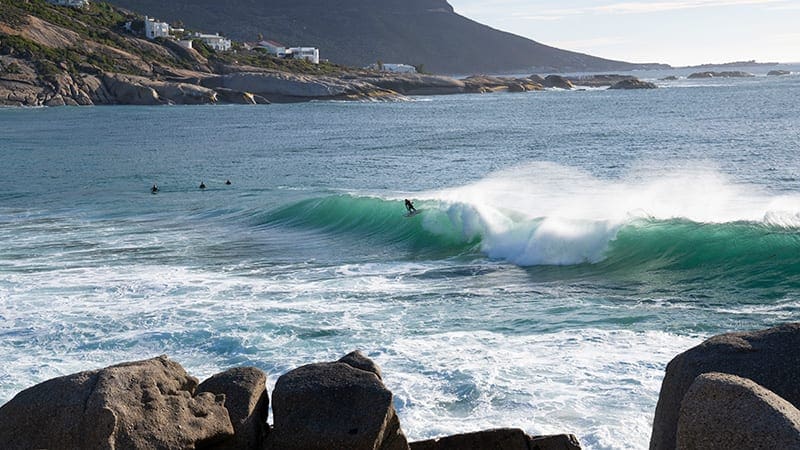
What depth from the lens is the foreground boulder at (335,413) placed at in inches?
263

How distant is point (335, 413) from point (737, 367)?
276 cm

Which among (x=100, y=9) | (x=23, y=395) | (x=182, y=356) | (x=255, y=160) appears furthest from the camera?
(x=100, y=9)

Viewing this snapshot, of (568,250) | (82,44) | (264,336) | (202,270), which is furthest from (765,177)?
(82,44)

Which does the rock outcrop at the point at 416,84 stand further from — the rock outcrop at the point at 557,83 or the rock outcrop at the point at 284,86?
the rock outcrop at the point at 557,83

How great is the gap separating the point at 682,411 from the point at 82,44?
122221 mm

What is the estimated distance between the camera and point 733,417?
5.03m

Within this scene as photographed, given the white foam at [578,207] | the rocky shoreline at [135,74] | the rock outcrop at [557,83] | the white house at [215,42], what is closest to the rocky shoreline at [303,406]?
the white foam at [578,207]

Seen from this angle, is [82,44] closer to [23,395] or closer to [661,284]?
[661,284]

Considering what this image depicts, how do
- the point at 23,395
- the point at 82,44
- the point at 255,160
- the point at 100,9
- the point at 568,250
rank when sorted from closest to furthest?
1. the point at 23,395
2. the point at 568,250
3. the point at 255,160
4. the point at 82,44
5. the point at 100,9

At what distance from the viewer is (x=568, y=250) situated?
20.2m

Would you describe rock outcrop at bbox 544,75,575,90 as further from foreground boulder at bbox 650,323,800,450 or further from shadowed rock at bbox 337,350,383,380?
foreground boulder at bbox 650,323,800,450

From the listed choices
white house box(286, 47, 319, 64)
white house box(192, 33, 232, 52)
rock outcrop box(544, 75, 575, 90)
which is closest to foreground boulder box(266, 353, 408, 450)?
white house box(192, 33, 232, 52)

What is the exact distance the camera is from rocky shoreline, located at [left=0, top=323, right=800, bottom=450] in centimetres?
560

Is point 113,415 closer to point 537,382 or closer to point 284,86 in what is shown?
point 537,382
